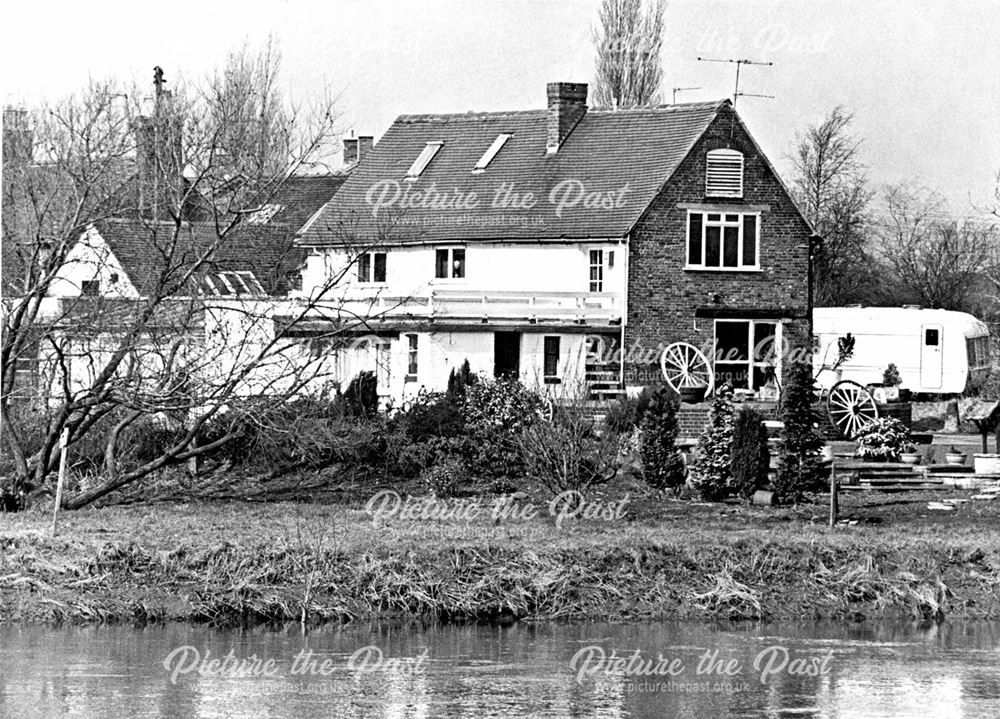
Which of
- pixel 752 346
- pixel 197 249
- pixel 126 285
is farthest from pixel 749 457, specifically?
pixel 752 346

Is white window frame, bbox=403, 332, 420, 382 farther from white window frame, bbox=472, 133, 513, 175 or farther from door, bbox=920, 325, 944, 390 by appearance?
door, bbox=920, 325, 944, 390

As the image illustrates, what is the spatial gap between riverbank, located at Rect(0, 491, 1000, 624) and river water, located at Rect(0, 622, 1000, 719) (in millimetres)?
452

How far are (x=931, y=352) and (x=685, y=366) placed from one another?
10918 millimetres

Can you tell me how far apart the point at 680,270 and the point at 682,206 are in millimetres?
1520

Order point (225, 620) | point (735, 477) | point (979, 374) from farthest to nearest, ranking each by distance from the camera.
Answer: point (979, 374), point (735, 477), point (225, 620)

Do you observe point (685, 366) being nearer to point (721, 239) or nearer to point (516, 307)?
point (721, 239)

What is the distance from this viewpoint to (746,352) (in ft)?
130

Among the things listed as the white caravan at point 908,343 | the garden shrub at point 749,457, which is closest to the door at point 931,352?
the white caravan at point 908,343

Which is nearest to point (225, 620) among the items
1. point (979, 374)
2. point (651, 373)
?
point (651, 373)

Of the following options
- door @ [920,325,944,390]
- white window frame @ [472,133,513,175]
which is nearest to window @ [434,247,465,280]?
white window frame @ [472,133,513,175]

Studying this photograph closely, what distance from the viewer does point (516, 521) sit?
25.0 meters

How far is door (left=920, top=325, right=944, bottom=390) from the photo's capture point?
1825 inches

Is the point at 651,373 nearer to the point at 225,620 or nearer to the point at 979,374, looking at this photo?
the point at 979,374

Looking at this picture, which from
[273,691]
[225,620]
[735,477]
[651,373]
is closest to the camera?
[273,691]
